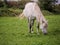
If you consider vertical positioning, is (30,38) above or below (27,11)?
below

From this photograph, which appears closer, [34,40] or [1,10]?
[34,40]

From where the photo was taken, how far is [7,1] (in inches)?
936

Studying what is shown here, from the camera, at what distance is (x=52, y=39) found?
8.79m

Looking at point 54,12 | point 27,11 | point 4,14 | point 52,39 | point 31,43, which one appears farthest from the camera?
point 54,12

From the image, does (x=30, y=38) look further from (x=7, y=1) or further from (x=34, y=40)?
(x=7, y=1)

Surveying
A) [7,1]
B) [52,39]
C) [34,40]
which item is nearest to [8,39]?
[34,40]

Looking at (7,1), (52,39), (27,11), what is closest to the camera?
(52,39)

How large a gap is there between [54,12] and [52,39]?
41.3ft

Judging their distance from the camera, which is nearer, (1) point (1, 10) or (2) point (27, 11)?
(2) point (27, 11)

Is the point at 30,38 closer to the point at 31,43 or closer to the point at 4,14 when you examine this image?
the point at 31,43

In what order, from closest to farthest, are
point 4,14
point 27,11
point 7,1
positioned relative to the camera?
point 27,11, point 4,14, point 7,1

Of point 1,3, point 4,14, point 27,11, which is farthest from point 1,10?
point 27,11

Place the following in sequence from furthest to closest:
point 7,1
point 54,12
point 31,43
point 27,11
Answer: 1. point 7,1
2. point 54,12
3. point 27,11
4. point 31,43

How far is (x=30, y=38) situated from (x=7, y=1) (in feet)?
50.3
